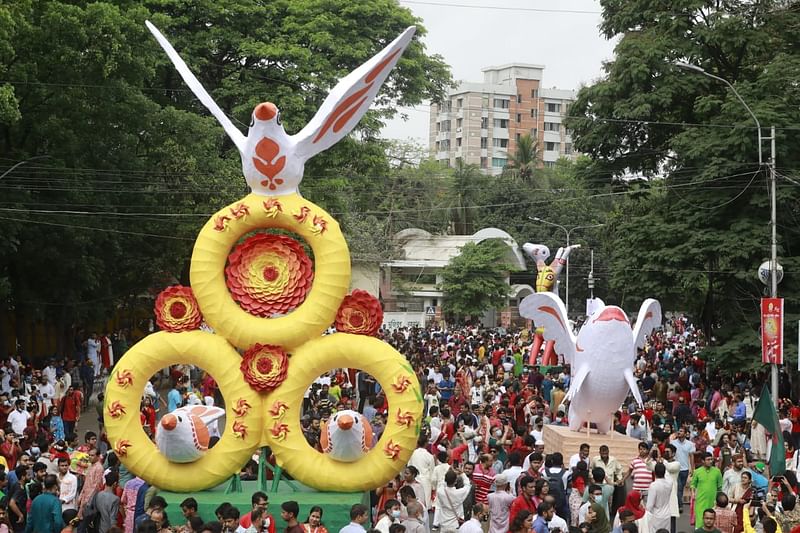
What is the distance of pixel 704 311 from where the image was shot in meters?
33.5

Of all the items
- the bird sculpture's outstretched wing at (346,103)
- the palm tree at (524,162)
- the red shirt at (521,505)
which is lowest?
the red shirt at (521,505)

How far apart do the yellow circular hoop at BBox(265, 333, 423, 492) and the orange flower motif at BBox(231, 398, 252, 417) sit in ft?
0.79

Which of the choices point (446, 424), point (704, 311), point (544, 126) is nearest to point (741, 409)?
point (446, 424)

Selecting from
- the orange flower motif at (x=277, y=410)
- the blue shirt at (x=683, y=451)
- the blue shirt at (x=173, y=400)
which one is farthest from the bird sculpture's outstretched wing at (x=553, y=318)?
the orange flower motif at (x=277, y=410)

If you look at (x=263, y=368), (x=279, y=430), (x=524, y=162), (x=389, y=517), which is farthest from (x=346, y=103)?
(x=524, y=162)

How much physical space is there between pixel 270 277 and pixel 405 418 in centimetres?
225

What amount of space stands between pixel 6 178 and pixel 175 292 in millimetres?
12985

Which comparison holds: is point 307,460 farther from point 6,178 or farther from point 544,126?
point 544,126

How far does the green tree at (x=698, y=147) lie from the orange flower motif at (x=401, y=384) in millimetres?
15806

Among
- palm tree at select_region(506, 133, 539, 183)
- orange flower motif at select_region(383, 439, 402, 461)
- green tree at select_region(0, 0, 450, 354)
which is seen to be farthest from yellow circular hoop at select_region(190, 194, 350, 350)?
palm tree at select_region(506, 133, 539, 183)

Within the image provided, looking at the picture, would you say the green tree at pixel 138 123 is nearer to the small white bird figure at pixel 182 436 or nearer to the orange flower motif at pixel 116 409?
the orange flower motif at pixel 116 409

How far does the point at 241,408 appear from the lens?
48.4 feet

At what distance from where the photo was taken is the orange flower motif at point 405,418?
47.9ft

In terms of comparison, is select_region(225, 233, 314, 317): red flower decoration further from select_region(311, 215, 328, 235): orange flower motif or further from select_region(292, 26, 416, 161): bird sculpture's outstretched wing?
select_region(292, 26, 416, 161): bird sculpture's outstretched wing
